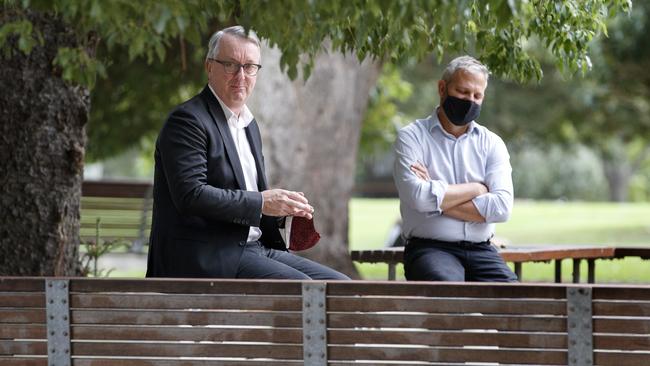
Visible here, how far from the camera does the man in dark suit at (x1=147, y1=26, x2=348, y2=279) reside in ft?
18.1

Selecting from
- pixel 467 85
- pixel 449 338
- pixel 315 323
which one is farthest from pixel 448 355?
pixel 467 85

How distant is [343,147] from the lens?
13953 mm

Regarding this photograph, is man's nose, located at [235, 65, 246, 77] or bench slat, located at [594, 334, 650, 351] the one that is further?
man's nose, located at [235, 65, 246, 77]

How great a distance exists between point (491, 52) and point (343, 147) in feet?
24.3

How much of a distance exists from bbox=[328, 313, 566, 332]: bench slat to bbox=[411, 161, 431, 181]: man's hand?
67.5 inches

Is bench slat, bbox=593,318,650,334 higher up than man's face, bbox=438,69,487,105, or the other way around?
man's face, bbox=438,69,487,105

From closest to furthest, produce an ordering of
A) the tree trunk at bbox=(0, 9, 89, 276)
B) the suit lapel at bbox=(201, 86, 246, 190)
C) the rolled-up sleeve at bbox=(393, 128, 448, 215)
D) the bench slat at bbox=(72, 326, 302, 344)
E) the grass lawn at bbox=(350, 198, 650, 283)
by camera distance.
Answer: the bench slat at bbox=(72, 326, 302, 344) < the suit lapel at bbox=(201, 86, 246, 190) < the rolled-up sleeve at bbox=(393, 128, 448, 215) < the tree trunk at bbox=(0, 9, 89, 276) < the grass lawn at bbox=(350, 198, 650, 283)

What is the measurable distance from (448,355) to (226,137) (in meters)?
1.62

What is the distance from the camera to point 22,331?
5008 mm

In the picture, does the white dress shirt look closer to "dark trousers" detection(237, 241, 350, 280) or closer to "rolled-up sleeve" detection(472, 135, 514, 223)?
"dark trousers" detection(237, 241, 350, 280)

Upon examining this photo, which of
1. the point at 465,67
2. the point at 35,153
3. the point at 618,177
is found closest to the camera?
the point at 465,67

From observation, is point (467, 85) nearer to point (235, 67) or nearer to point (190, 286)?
point (235, 67)

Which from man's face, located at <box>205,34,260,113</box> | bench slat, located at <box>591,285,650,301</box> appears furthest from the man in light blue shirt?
bench slat, located at <box>591,285,650,301</box>

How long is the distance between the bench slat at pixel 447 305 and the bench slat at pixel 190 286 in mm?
194
